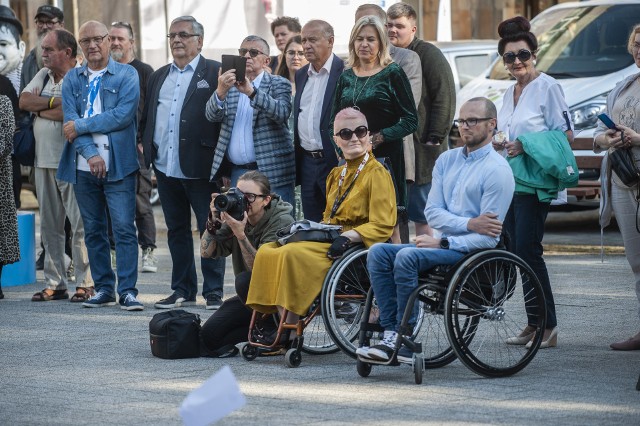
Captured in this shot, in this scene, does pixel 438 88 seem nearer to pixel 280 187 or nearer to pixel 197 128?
pixel 280 187

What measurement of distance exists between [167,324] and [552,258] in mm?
5657

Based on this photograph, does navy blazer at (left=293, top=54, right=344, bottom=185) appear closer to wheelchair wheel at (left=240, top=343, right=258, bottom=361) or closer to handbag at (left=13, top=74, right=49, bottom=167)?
wheelchair wheel at (left=240, top=343, right=258, bottom=361)

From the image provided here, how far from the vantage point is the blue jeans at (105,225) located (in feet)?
35.9

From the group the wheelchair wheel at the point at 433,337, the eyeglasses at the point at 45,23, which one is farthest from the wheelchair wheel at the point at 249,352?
the eyeglasses at the point at 45,23

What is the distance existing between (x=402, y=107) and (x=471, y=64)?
388 inches

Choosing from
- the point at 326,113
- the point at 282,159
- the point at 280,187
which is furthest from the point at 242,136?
the point at 326,113

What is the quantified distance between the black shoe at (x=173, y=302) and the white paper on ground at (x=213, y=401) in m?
5.60

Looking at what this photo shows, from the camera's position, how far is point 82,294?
11.4 metres

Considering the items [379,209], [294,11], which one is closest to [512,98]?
[379,209]

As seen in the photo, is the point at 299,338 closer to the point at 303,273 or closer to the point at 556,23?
the point at 303,273

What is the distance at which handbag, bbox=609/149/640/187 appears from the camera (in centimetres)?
855

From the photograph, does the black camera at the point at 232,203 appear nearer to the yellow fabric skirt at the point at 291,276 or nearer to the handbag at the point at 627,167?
the yellow fabric skirt at the point at 291,276

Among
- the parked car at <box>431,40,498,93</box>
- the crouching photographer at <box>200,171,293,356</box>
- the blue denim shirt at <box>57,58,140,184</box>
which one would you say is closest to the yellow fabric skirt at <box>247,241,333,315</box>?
the crouching photographer at <box>200,171,293,356</box>

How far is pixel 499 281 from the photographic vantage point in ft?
25.8
